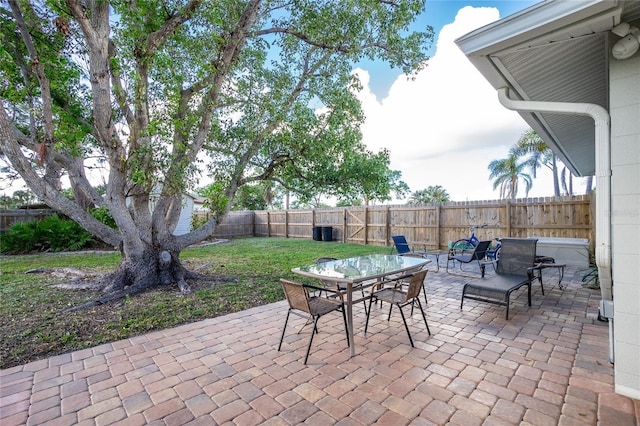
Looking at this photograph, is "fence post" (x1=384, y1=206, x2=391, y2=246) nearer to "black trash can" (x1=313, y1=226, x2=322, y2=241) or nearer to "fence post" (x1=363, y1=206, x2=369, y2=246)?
"fence post" (x1=363, y1=206, x2=369, y2=246)

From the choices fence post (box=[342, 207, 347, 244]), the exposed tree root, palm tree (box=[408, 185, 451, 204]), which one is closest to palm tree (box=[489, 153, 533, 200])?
palm tree (box=[408, 185, 451, 204])

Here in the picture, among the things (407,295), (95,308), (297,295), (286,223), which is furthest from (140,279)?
(286,223)

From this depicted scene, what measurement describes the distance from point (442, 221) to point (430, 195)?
22.5m

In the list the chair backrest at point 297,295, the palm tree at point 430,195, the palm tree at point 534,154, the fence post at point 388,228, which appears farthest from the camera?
the palm tree at point 430,195

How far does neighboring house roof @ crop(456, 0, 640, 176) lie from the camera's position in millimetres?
1894

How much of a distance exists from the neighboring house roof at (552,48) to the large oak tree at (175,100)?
3.78m

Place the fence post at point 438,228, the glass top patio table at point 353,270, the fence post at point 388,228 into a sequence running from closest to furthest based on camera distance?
the glass top patio table at point 353,270, the fence post at point 438,228, the fence post at point 388,228

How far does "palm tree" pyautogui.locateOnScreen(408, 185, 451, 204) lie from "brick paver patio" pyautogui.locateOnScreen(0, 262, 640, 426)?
2856 centimetres

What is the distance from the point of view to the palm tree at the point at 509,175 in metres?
20.7

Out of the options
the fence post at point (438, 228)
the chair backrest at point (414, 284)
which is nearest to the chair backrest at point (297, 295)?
the chair backrest at point (414, 284)

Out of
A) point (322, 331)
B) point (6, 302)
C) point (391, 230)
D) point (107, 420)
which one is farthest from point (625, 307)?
point (391, 230)

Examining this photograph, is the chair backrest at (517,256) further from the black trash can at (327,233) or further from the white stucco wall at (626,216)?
the black trash can at (327,233)

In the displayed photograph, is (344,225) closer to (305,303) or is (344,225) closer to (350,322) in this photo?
(350,322)

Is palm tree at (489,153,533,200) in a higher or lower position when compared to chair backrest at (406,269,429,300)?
higher
